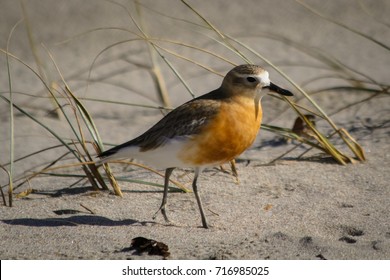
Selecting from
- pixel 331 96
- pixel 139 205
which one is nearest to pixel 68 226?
pixel 139 205

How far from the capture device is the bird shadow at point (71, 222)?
4.77m

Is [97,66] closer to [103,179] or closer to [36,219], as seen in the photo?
[103,179]

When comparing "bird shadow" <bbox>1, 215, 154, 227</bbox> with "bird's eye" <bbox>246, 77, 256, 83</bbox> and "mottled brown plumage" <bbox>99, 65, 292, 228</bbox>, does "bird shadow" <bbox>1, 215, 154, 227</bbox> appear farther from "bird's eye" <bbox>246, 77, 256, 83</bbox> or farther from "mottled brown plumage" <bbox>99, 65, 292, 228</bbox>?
"bird's eye" <bbox>246, 77, 256, 83</bbox>

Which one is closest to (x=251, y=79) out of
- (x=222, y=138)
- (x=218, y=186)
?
(x=222, y=138)

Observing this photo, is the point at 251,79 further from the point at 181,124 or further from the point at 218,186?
the point at 218,186

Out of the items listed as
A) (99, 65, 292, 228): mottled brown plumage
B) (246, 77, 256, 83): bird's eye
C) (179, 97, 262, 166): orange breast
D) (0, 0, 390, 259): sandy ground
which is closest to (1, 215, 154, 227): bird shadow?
(0, 0, 390, 259): sandy ground

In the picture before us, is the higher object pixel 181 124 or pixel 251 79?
pixel 251 79

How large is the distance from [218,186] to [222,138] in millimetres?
1013

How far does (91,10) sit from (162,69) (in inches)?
66.0

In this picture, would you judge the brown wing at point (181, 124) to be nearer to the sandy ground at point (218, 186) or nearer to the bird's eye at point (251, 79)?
the bird's eye at point (251, 79)

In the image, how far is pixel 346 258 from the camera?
13.6 ft

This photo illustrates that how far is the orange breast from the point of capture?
177 inches

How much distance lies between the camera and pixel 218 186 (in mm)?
5449

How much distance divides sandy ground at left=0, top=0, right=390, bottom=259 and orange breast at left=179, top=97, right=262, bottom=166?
1.65ft
